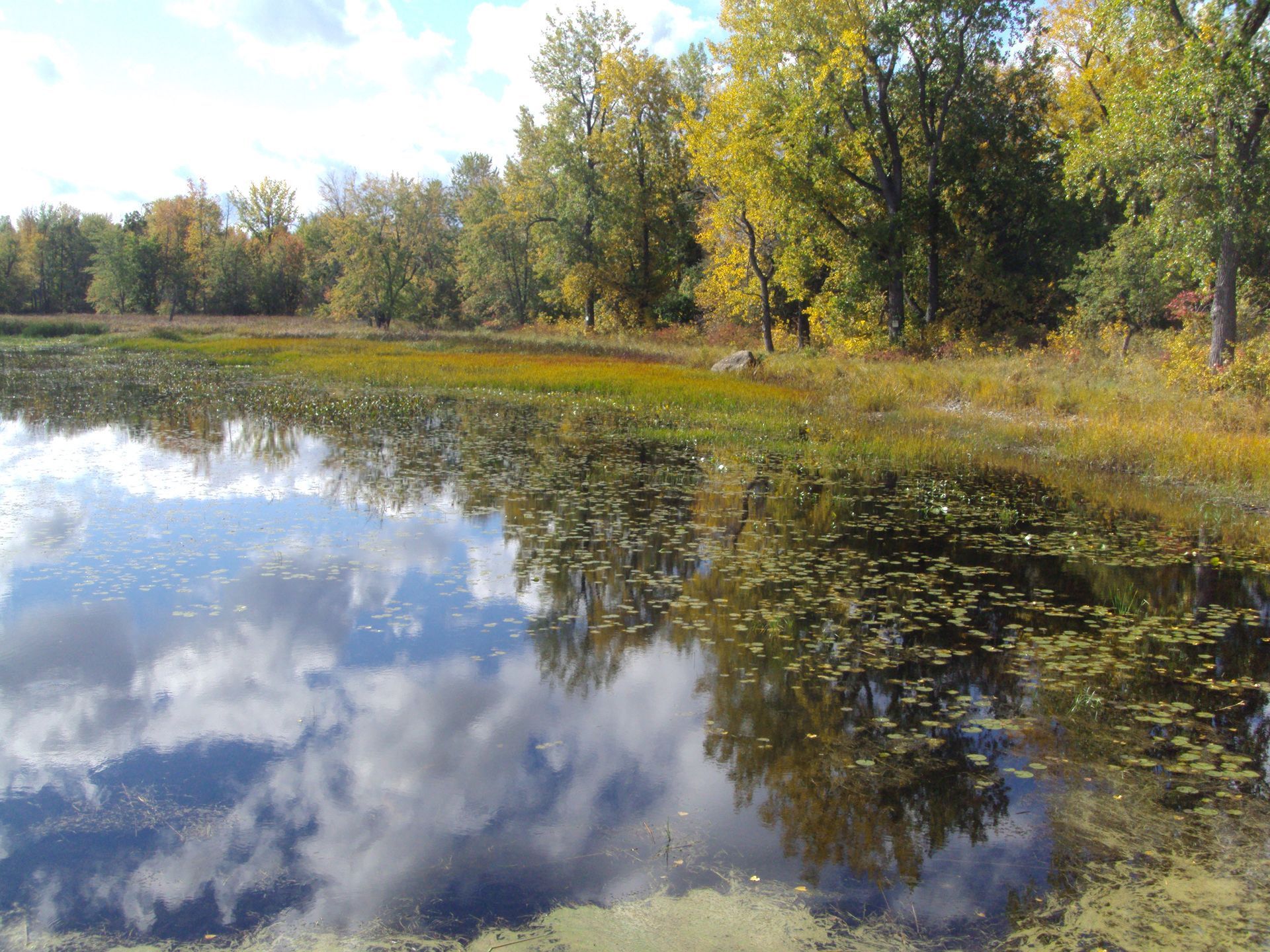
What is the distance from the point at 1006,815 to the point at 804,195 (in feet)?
87.2

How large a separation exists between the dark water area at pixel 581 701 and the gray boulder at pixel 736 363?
16.0 meters

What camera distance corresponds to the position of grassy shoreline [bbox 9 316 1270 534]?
13297 mm

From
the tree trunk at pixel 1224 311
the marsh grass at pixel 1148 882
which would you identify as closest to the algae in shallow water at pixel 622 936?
the marsh grass at pixel 1148 882

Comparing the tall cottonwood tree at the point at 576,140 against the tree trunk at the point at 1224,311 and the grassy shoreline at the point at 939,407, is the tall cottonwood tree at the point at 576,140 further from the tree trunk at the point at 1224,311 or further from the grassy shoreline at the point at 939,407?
the tree trunk at the point at 1224,311

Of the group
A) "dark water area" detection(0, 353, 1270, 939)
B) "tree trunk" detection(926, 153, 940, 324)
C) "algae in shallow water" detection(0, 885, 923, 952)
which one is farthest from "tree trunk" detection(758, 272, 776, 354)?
"algae in shallow water" detection(0, 885, 923, 952)

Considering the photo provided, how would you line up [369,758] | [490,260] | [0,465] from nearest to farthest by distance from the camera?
[369,758]
[0,465]
[490,260]

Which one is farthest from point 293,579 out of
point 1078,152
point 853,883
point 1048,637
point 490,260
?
point 490,260

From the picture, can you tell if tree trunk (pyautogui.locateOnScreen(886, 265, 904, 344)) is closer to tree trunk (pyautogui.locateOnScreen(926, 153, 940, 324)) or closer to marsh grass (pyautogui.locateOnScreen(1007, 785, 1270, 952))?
tree trunk (pyautogui.locateOnScreen(926, 153, 940, 324))

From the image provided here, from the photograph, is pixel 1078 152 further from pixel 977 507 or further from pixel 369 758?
pixel 369 758

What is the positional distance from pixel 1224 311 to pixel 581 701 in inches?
702

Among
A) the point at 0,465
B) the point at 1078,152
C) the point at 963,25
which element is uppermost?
the point at 963,25

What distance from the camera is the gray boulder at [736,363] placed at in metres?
26.9

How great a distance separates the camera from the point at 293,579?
7758 mm

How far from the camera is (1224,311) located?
17625 mm
